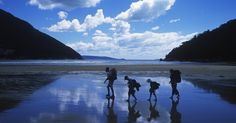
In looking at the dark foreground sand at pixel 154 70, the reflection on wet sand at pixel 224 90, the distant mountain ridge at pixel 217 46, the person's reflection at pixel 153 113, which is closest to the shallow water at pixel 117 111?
the person's reflection at pixel 153 113

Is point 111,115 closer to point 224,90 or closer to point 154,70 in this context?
point 224,90

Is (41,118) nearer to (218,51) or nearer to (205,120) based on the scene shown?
(205,120)

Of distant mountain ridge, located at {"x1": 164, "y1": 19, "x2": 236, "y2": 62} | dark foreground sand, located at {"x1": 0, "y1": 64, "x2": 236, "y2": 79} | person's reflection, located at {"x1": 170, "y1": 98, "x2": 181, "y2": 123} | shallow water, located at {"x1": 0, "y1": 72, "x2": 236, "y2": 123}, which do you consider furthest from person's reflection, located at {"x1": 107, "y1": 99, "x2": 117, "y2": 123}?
distant mountain ridge, located at {"x1": 164, "y1": 19, "x2": 236, "y2": 62}

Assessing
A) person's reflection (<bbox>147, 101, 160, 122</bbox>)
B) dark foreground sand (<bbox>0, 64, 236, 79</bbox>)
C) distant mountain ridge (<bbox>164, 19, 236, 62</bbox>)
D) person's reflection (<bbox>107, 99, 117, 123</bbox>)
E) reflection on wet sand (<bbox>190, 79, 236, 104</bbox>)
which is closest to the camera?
person's reflection (<bbox>107, 99, 117, 123</bbox>)

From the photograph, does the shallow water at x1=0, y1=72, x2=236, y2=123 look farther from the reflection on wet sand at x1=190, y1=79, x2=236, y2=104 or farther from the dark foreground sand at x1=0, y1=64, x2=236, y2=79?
the dark foreground sand at x1=0, y1=64, x2=236, y2=79

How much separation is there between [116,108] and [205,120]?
14.1 feet

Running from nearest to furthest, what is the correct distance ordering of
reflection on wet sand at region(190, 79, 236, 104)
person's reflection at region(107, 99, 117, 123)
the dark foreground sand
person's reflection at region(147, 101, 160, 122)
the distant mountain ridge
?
person's reflection at region(107, 99, 117, 123), person's reflection at region(147, 101, 160, 122), reflection on wet sand at region(190, 79, 236, 104), the dark foreground sand, the distant mountain ridge

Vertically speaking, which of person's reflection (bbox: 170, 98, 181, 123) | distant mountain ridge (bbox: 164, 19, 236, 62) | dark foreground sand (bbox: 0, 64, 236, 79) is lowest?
person's reflection (bbox: 170, 98, 181, 123)

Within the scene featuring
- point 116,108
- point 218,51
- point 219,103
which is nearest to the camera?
point 116,108

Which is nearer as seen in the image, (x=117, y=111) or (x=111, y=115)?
(x=111, y=115)

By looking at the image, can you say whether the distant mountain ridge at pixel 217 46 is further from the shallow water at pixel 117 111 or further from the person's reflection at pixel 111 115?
the person's reflection at pixel 111 115

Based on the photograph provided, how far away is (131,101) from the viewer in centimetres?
1791

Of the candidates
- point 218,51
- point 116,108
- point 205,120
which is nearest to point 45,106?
point 116,108

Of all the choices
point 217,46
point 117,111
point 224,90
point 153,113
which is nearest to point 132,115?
point 153,113
